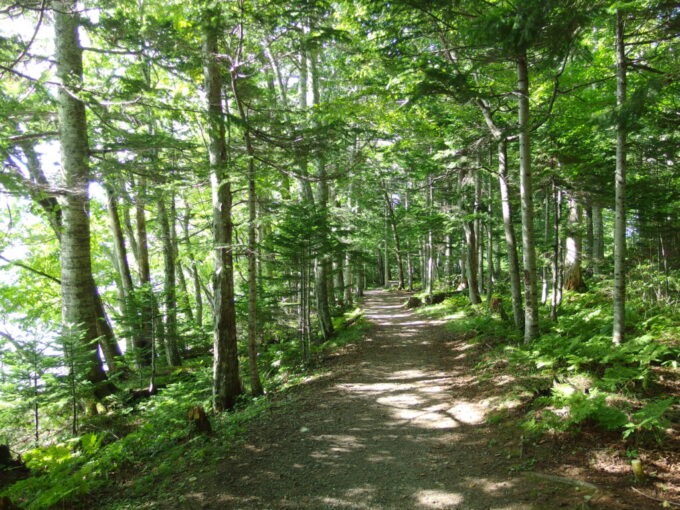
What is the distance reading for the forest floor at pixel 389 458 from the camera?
3.63 metres

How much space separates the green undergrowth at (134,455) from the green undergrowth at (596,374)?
4740 millimetres

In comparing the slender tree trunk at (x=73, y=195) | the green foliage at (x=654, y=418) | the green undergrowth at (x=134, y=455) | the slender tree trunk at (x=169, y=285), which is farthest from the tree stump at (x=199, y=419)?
the green foliage at (x=654, y=418)

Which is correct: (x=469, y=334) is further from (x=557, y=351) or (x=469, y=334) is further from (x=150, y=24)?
(x=150, y=24)

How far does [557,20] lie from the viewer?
5.70m

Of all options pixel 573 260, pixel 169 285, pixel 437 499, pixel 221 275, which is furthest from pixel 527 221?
pixel 169 285

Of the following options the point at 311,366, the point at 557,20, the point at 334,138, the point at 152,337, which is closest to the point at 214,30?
the point at 334,138

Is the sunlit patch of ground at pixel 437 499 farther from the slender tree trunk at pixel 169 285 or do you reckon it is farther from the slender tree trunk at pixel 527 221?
the slender tree trunk at pixel 169 285

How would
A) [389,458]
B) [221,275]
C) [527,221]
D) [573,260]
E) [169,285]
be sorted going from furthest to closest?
[573,260] → [169,285] → [527,221] → [221,275] → [389,458]

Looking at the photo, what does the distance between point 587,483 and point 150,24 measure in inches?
367

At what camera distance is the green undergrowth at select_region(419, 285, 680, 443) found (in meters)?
3.79

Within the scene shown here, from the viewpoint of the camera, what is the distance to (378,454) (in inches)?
189

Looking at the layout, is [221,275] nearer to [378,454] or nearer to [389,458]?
[378,454]

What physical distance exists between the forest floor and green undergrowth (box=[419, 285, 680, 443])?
0.44 metres

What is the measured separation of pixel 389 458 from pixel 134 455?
4195 mm
